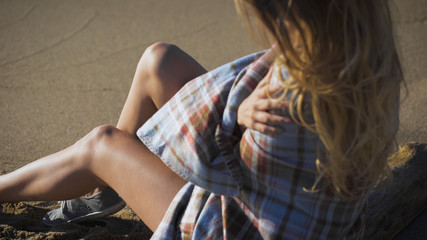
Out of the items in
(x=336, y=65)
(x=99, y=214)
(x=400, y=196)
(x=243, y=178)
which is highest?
(x=336, y=65)

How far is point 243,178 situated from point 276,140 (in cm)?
17

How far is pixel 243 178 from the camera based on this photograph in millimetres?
1267

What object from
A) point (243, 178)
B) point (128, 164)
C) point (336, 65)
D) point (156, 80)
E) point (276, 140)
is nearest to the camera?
point (336, 65)

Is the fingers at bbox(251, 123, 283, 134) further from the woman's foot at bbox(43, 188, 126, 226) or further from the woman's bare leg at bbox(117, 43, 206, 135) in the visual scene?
the woman's foot at bbox(43, 188, 126, 226)

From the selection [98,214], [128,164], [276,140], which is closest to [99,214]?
[98,214]

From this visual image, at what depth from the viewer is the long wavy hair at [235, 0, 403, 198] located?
1047mm

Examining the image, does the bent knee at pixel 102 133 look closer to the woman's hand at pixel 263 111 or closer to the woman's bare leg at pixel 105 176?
the woman's bare leg at pixel 105 176

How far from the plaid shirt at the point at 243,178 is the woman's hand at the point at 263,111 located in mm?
29

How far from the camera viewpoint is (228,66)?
1411 mm

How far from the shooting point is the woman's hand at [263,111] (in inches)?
44.3

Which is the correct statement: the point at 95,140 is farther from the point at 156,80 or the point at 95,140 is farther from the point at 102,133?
the point at 156,80

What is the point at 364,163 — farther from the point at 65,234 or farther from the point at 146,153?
the point at 65,234

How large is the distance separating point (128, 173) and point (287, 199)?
54cm

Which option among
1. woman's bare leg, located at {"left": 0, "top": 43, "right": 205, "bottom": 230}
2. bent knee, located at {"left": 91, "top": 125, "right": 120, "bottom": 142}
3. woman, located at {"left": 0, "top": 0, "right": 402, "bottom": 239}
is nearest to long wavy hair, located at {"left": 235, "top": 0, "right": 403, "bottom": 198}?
woman, located at {"left": 0, "top": 0, "right": 402, "bottom": 239}
